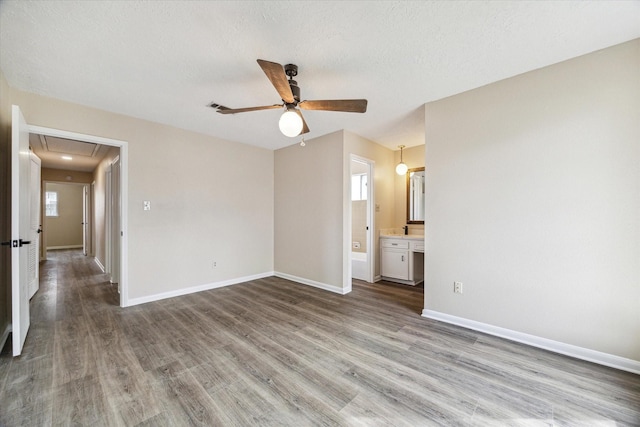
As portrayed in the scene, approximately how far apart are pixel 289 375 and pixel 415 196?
392 cm

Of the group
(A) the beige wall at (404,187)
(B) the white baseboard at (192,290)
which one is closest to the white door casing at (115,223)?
(B) the white baseboard at (192,290)

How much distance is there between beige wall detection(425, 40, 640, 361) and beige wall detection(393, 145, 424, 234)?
1921 millimetres

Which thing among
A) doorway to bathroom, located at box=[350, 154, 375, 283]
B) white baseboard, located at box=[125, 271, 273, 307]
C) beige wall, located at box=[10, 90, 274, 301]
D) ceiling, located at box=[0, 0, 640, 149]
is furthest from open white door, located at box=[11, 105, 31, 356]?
doorway to bathroom, located at box=[350, 154, 375, 283]

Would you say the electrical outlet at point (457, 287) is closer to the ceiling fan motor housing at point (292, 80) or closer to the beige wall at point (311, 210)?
Answer: the beige wall at point (311, 210)

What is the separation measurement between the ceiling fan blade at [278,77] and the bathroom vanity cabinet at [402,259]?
3148 millimetres

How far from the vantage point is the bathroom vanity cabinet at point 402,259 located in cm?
432

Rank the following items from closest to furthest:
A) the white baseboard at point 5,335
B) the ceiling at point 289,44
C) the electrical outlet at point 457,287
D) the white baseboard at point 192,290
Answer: the ceiling at point 289,44
the white baseboard at point 5,335
the electrical outlet at point 457,287
the white baseboard at point 192,290

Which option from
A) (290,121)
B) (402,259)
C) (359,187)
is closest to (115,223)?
(290,121)

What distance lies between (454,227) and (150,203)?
155 inches

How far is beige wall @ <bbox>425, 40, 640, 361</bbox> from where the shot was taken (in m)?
1.98

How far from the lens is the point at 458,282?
9.07 feet

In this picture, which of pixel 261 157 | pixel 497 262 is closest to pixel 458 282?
pixel 497 262

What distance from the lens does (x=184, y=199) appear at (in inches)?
153

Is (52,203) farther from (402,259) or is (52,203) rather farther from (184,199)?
(402,259)
